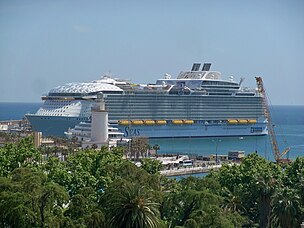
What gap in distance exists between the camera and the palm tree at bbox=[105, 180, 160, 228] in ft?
60.6

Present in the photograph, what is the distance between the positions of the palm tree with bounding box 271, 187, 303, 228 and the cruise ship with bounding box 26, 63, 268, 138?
56676 millimetres

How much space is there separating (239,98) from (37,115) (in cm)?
2873

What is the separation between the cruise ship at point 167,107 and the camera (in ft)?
277

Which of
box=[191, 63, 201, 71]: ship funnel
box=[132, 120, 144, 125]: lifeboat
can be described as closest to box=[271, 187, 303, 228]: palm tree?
box=[132, 120, 144, 125]: lifeboat

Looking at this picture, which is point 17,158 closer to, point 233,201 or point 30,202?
point 30,202

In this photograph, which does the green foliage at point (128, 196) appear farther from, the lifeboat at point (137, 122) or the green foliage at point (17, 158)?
the lifeboat at point (137, 122)

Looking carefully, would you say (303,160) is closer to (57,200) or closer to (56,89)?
(57,200)

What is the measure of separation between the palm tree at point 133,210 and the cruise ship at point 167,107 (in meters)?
60.5

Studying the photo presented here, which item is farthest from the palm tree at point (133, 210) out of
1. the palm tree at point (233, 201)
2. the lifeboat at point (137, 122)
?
the lifeboat at point (137, 122)

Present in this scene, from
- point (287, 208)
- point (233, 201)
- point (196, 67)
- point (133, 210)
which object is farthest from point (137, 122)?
point (133, 210)

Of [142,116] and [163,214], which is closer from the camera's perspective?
[163,214]

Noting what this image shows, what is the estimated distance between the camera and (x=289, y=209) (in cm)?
2311

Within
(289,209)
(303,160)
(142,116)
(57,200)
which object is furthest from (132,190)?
(142,116)

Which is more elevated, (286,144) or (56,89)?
(56,89)
